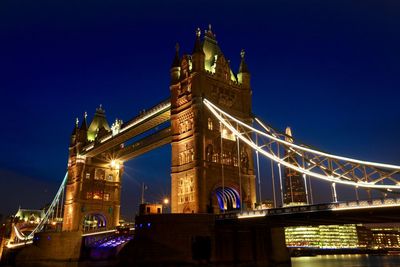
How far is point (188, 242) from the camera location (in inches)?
1646

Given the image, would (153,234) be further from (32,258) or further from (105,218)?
(105,218)

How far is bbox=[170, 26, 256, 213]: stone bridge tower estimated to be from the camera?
50.3 m

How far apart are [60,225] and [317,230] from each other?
101065 millimetres

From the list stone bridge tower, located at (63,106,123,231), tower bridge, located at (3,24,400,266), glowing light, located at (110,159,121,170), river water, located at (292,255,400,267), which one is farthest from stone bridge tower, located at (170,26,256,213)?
glowing light, located at (110,159,121,170)

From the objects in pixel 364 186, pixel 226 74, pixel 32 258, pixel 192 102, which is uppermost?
pixel 226 74

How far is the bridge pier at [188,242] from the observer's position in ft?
135

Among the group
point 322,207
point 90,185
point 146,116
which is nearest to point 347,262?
point 146,116

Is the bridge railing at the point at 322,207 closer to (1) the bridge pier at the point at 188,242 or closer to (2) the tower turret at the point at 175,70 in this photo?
(1) the bridge pier at the point at 188,242

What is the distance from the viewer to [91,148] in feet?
269

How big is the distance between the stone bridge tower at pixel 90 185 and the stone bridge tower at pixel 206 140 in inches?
1291

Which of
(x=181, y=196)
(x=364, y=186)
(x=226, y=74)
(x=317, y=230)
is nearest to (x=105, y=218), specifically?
(x=181, y=196)

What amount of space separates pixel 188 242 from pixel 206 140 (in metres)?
14.6

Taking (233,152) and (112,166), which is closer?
(233,152)

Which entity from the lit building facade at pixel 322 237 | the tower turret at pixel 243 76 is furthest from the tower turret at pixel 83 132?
the lit building facade at pixel 322 237
